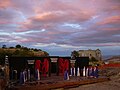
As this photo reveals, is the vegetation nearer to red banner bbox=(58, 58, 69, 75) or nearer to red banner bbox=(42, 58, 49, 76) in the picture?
red banner bbox=(58, 58, 69, 75)

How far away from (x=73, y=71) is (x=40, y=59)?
7798mm

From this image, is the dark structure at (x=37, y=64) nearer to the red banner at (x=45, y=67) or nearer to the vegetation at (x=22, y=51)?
the red banner at (x=45, y=67)

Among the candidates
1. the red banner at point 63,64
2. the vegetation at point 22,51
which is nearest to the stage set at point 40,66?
the red banner at point 63,64

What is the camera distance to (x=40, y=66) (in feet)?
132

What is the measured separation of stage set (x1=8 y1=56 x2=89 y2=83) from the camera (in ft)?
121

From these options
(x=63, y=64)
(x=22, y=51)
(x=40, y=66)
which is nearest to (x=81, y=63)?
(x=63, y=64)

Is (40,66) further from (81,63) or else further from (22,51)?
(22,51)

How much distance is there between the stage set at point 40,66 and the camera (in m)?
37.0

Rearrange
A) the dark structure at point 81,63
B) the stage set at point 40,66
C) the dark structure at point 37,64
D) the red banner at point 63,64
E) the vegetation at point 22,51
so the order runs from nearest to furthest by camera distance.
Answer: the stage set at point 40,66
the dark structure at point 37,64
the red banner at point 63,64
the dark structure at point 81,63
the vegetation at point 22,51

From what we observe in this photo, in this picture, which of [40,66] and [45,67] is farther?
[45,67]

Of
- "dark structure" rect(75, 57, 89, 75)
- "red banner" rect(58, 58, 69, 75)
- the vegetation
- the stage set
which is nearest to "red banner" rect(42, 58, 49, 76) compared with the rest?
the stage set

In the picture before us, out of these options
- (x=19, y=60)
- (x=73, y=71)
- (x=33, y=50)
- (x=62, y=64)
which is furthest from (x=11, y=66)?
(x=33, y=50)

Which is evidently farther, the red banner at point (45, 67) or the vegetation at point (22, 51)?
the vegetation at point (22, 51)

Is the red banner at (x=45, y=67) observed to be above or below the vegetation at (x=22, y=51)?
below
